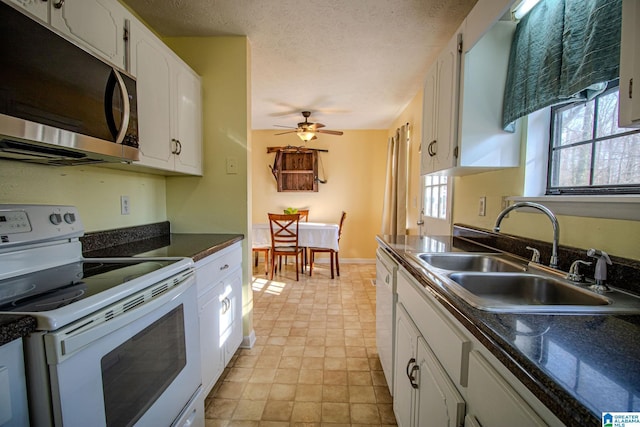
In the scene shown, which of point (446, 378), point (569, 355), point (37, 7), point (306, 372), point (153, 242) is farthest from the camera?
point (306, 372)

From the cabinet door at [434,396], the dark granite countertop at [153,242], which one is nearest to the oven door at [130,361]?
the dark granite countertop at [153,242]

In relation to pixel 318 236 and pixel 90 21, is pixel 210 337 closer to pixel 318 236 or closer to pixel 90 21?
pixel 90 21

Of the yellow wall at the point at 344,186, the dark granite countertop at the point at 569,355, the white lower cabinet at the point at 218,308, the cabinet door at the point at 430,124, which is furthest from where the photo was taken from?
the yellow wall at the point at 344,186

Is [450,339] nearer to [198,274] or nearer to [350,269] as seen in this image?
[198,274]

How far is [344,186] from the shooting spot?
193 inches

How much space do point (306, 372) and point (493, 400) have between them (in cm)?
153

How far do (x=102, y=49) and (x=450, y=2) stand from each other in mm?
1879

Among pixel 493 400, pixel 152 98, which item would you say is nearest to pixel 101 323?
pixel 493 400

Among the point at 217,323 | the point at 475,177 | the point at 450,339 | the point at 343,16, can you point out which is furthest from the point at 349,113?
the point at 450,339

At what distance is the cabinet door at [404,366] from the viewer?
1116 millimetres

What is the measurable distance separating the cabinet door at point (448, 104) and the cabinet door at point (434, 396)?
1.03m

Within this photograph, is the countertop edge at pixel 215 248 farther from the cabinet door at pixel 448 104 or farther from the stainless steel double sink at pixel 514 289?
the cabinet door at pixel 448 104

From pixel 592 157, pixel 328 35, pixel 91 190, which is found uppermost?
pixel 328 35

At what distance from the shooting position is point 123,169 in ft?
5.39
